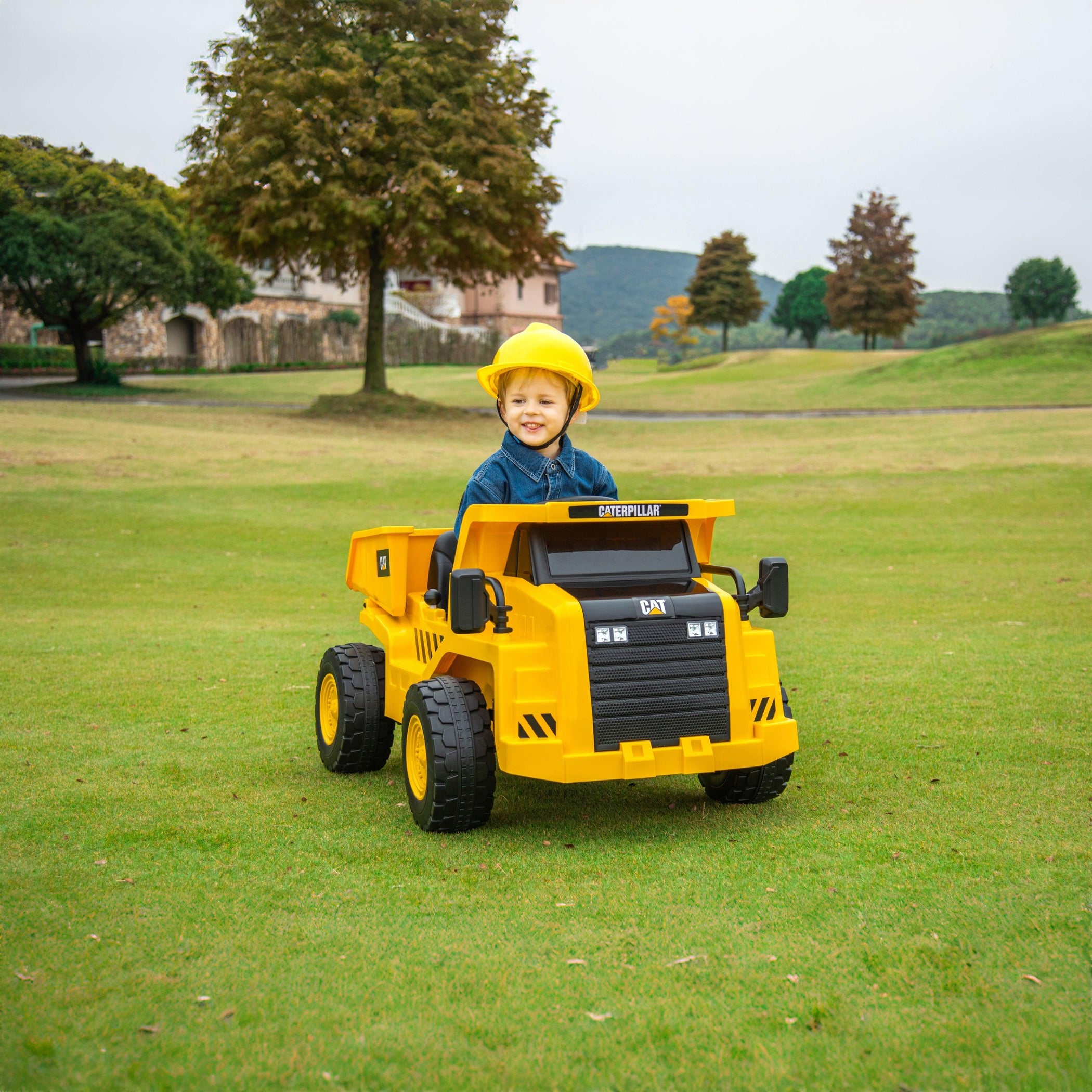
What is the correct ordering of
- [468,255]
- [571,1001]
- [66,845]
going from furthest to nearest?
[468,255] → [66,845] → [571,1001]

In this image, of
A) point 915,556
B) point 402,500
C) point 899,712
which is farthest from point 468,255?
point 899,712

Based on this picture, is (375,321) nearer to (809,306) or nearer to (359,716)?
(359,716)

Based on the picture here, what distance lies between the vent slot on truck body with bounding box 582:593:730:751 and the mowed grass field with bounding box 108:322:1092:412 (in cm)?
3557

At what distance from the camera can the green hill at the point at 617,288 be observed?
170375mm

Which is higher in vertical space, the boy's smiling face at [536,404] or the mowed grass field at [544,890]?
the boy's smiling face at [536,404]

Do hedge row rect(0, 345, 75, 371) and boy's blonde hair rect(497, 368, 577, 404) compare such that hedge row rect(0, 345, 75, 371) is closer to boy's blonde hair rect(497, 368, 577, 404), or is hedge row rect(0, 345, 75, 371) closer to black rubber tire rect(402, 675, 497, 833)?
boy's blonde hair rect(497, 368, 577, 404)

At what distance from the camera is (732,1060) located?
3.17 m

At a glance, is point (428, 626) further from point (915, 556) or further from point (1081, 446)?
point (1081, 446)

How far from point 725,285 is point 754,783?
8338 centimetres

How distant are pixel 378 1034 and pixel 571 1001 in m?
0.58

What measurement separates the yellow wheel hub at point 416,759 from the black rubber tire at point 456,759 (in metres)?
0.11

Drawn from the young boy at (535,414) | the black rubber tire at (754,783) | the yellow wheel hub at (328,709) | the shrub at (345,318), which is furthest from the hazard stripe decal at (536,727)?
the shrub at (345,318)

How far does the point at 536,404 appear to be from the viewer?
5.73 metres

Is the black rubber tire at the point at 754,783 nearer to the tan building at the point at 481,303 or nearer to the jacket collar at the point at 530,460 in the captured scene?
the jacket collar at the point at 530,460
